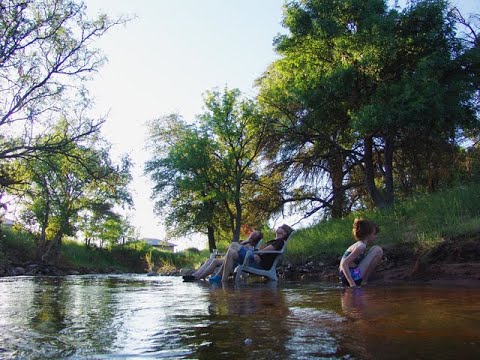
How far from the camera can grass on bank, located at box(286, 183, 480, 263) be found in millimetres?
10461

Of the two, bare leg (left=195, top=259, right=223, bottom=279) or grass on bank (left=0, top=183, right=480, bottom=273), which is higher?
grass on bank (left=0, top=183, right=480, bottom=273)

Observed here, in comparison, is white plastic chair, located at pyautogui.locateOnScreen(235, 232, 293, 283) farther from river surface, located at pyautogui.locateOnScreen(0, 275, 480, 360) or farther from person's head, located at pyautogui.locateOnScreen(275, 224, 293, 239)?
river surface, located at pyautogui.locateOnScreen(0, 275, 480, 360)

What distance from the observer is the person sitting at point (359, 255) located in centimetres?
739

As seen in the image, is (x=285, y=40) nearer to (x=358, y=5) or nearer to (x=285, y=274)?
(x=358, y=5)

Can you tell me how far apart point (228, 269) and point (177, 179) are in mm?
21845

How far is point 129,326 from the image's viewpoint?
4152mm

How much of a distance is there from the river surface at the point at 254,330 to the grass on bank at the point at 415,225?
4900 mm

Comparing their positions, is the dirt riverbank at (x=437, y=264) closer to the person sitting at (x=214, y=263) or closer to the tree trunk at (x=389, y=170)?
the person sitting at (x=214, y=263)

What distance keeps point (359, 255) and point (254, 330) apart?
432 centimetres

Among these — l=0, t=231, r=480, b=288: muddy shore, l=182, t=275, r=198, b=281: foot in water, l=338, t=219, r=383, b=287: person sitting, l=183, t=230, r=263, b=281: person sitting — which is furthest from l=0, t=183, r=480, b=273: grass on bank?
l=182, t=275, r=198, b=281: foot in water

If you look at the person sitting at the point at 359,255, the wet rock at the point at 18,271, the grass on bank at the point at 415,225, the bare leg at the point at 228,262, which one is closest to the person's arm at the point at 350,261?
the person sitting at the point at 359,255

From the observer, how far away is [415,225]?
39.6ft

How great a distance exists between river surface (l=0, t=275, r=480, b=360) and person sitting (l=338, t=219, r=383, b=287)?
5.12 feet

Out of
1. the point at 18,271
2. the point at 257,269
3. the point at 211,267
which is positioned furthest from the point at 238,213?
the point at 257,269
